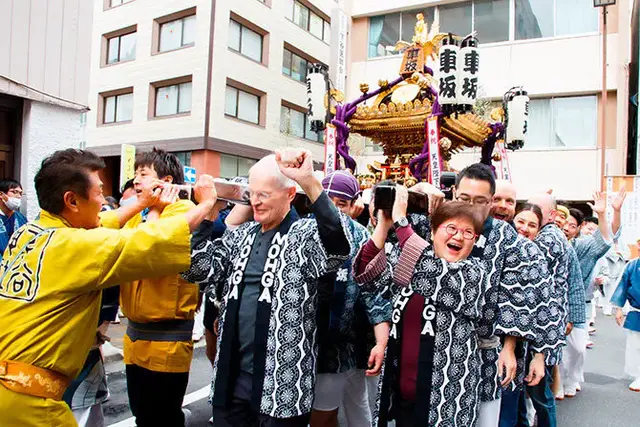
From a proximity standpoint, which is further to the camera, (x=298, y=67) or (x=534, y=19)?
(x=298, y=67)

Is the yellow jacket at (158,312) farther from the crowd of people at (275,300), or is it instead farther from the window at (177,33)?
the window at (177,33)

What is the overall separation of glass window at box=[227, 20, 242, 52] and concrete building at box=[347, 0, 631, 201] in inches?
278

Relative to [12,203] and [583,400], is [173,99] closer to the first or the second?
[12,203]

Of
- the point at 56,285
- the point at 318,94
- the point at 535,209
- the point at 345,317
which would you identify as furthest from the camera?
the point at 318,94

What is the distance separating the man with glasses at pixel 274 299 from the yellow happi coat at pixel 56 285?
457mm

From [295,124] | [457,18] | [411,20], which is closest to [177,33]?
[295,124]

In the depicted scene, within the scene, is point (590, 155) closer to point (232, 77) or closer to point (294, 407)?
point (232, 77)

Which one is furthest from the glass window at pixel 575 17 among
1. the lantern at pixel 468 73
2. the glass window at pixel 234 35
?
the glass window at pixel 234 35

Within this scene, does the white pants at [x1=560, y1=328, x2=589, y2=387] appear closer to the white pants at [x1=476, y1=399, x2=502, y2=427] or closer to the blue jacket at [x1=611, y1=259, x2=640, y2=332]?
the blue jacket at [x1=611, y1=259, x2=640, y2=332]

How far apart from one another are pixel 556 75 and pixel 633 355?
45.9ft

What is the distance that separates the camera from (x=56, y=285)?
183cm

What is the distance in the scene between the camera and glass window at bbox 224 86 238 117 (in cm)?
1773

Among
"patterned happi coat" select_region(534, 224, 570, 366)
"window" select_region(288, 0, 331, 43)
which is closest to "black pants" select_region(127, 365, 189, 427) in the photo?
"patterned happi coat" select_region(534, 224, 570, 366)

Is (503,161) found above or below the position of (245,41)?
below
